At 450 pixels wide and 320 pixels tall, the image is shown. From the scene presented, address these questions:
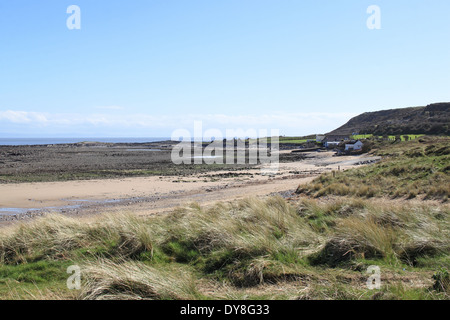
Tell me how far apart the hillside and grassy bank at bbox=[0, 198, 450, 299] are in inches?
2889

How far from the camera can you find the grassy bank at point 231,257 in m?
4.64

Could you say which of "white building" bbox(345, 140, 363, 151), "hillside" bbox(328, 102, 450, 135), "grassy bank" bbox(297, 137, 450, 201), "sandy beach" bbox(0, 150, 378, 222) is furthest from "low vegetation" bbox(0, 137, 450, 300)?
"hillside" bbox(328, 102, 450, 135)

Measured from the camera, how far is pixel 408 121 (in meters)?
111

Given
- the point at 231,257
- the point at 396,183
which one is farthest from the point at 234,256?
the point at 396,183

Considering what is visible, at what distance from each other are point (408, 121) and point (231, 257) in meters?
123

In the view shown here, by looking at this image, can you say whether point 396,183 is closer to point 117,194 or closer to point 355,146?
point 117,194

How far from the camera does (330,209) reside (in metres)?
9.94

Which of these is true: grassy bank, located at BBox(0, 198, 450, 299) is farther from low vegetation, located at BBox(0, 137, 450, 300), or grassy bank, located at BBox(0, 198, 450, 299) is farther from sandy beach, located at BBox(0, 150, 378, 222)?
sandy beach, located at BBox(0, 150, 378, 222)

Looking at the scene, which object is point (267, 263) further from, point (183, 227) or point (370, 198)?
point (370, 198)

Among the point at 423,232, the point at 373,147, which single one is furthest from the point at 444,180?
the point at 373,147

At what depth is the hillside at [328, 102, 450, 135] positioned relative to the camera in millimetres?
80438

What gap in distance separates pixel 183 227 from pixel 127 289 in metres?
3.09

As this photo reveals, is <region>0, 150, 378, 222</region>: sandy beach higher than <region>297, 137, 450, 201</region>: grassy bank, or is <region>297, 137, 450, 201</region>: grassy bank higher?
<region>297, 137, 450, 201</region>: grassy bank

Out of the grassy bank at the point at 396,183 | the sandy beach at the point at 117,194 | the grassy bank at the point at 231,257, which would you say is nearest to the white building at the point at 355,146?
the sandy beach at the point at 117,194
